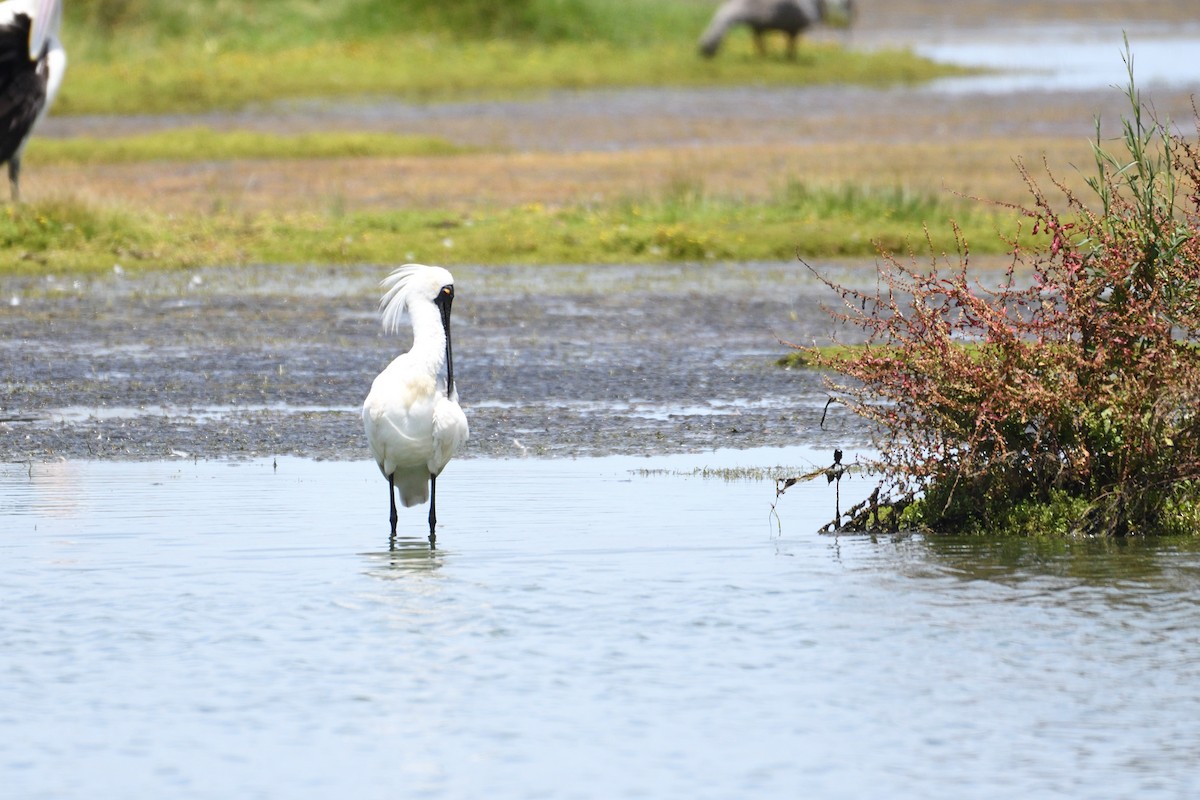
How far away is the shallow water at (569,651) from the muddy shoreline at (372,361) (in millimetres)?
1471

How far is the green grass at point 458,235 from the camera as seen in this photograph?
2005cm

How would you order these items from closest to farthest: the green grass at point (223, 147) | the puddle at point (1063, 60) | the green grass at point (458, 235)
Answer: the green grass at point (458, 235)
the green grass at point (223, 147)
the puddle at point (1063, 60)

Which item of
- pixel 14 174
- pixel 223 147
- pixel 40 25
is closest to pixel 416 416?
pixel 40 25

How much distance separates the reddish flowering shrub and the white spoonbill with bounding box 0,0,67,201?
11.6 metres

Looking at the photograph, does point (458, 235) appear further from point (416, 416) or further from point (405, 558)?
point (405, 558)

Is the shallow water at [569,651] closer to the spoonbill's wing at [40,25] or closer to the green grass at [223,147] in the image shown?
the spoonbill's wing at [40,25]

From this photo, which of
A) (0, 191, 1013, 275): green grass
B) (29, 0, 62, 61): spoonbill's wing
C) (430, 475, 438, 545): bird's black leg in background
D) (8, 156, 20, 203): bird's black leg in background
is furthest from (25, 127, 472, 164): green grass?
(430, 475, 438, 545): bird's black leg in background

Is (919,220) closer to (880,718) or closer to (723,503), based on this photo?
(723,503)

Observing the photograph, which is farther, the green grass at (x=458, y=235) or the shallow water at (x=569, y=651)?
the green grass at (x=458, y=235)

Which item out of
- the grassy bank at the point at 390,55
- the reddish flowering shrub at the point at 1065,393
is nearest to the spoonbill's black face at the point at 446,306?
the reddish flowering shrub at the point at 1065,393

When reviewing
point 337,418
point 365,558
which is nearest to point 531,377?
point 337,418

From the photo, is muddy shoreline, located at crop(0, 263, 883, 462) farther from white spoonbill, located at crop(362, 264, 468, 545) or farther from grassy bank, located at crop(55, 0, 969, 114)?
grassy bank, located at crop(55, 0, 969, 114)

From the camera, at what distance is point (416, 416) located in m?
9.41

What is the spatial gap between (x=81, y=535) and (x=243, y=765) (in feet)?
10.6
